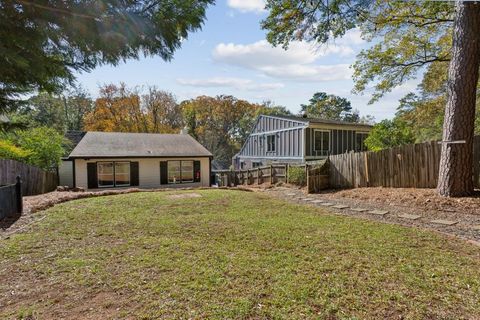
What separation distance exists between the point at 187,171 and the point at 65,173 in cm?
736

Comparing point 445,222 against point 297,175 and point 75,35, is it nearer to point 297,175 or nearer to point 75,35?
point 75,35

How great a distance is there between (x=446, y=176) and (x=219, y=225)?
636 centimetres

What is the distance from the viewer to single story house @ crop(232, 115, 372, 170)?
1970 centimetres

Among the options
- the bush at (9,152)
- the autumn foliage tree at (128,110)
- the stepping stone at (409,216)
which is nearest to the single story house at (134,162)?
the bush at (9,152)

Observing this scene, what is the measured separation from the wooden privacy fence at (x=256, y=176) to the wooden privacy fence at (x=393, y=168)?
373 centimetres

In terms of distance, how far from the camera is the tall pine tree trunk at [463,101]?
292 inches

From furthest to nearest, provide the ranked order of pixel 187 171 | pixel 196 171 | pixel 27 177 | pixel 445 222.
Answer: pixel 196 171
pixel 187 171
pixel 27 177
pixel 445 222

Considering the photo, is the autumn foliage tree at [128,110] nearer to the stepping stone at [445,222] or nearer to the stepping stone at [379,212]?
the stepping stone at [379,212]

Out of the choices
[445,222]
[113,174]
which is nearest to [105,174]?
[113,174]

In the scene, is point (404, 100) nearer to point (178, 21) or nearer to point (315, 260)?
point (315, 260)

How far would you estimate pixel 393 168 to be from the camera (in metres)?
9.88

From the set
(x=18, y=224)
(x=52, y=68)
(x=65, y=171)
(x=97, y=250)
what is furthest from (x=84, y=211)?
(x=65, y=171)

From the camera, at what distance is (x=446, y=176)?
7.61 meters

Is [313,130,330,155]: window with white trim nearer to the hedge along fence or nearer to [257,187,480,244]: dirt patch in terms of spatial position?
the hedge along fence
